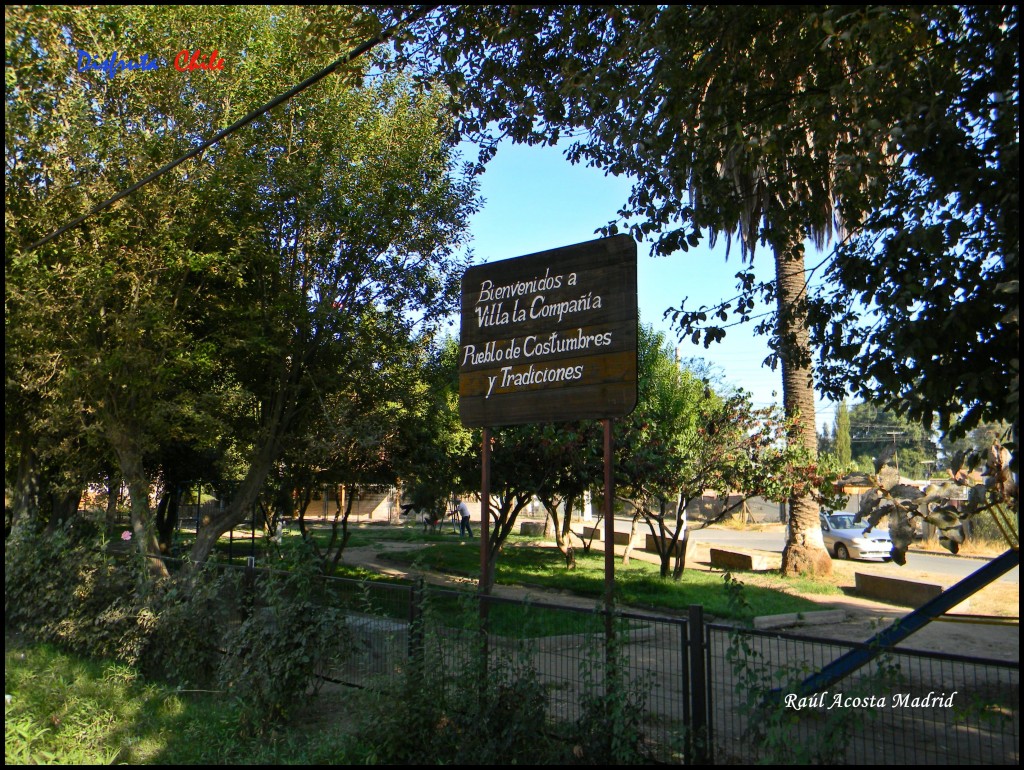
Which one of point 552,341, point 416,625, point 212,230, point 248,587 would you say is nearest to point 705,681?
point 416,625

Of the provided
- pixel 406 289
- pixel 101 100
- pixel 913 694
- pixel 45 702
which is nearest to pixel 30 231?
pixel 101 100

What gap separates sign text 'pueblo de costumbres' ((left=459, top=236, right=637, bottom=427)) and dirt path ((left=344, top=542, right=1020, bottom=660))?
2034 mm

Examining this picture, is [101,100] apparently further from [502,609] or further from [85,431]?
[502,609]

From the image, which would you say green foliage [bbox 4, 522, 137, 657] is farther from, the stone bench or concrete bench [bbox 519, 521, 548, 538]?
concrete bench [bbox 519, 521, 548, 538]

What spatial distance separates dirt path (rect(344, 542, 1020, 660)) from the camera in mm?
10711

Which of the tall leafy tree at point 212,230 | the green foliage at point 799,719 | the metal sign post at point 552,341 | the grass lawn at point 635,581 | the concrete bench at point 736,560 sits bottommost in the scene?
the grass lawn at point 635,581

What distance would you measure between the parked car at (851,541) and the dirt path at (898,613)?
1.96 metres

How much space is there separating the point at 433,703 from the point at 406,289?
7932 millimetres

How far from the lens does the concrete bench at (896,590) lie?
46.6 ft

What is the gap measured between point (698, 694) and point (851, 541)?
21157 millimetres

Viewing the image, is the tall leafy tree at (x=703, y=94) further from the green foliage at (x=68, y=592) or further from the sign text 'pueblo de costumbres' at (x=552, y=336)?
the green foliage at (x=68, y=592)

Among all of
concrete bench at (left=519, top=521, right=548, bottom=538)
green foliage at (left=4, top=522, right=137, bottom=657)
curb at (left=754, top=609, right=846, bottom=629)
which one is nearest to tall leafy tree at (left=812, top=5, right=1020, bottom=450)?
curb at (left=754, top=609, right=846, bottom=629)

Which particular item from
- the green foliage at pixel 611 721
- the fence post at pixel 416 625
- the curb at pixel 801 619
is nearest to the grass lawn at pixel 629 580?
the curb at pixel 801 619

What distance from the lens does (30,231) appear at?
10430 millimetres
